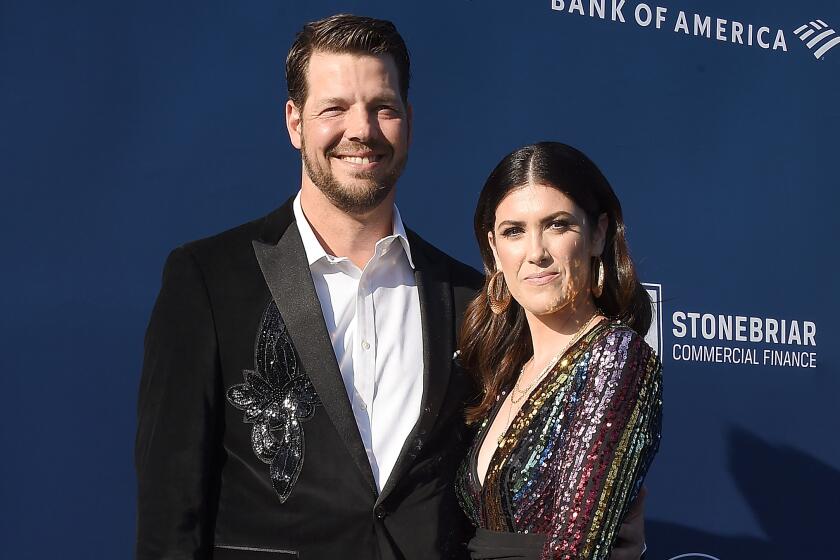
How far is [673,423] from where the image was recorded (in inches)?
112

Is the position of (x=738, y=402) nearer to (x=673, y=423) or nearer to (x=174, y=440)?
(x=673, y=423)

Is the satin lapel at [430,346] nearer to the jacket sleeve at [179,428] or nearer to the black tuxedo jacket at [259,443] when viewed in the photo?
the black tuxedo jacket at [259,443]

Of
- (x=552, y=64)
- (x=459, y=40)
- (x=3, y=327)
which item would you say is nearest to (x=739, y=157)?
(x=552, y=64)

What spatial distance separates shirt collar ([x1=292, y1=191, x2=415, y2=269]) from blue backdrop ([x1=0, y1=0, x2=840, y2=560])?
1.40 ft

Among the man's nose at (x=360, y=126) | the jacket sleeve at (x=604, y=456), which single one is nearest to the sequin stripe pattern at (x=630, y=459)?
the jacket sleeve at (x=604, y=456)

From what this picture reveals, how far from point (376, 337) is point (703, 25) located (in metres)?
1.65

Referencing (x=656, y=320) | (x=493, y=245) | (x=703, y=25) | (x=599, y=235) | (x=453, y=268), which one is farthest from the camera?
(x=703, y=25)

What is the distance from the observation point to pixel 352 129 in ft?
6.20

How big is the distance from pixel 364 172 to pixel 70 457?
85 centimetres

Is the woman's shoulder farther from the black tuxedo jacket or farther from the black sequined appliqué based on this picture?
the black sequined appliqué

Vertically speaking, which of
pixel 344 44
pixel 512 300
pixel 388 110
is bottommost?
pixel 512 300

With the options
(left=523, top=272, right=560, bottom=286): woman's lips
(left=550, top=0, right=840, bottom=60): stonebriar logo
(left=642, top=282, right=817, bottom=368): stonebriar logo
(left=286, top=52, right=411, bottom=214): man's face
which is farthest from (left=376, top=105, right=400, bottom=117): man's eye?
(left=642, top=282, right=817, bottom=368): stonebriar logo

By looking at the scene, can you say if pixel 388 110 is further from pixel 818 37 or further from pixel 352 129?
pixel 818 37

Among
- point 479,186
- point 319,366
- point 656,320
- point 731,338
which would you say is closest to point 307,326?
point 319,366
